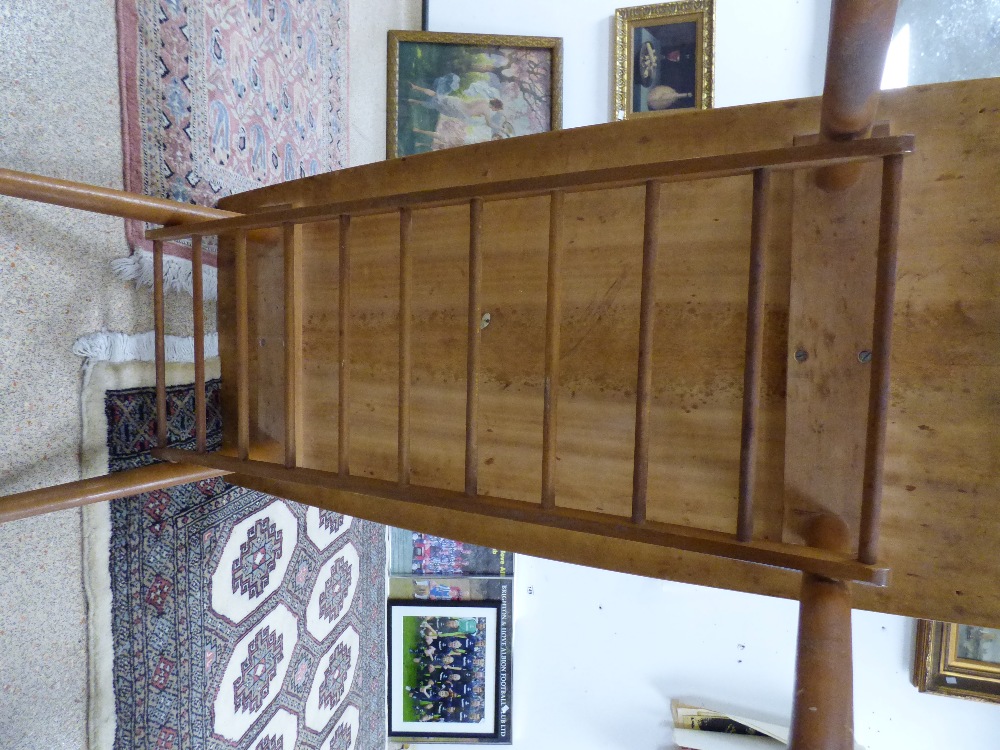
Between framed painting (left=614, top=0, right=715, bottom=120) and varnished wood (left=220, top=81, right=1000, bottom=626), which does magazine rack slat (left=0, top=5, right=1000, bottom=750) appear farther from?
framed painting (left=614, top=0, right=715, bottom=120)

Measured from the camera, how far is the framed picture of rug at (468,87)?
7.43 ft

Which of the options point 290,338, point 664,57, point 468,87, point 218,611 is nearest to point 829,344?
point 290,338

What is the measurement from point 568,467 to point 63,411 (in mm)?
867

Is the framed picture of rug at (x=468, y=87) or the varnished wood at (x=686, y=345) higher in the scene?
the framed picture of rug at (x=468, y=87)

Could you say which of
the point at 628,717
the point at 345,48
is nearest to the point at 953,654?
the point at 628,717

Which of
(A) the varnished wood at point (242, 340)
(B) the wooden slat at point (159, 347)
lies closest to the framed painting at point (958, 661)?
(A) the varnished wood at point (242, 340)

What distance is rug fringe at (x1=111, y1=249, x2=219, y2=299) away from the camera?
102 cm

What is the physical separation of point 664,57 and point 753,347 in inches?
82.0

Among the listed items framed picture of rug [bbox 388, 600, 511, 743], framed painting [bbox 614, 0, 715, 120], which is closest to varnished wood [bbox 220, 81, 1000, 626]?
framed picture of rug [bbox 388, 600, 511, 743]

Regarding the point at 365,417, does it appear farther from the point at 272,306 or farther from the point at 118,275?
the point at 118,275

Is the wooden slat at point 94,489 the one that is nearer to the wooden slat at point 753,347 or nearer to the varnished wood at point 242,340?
the varnished wood at point 242,340

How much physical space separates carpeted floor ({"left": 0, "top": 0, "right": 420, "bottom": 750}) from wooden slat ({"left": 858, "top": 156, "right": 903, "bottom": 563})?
3.86ft

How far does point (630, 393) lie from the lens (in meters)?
0.77

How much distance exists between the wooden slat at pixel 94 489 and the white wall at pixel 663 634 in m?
1.56
